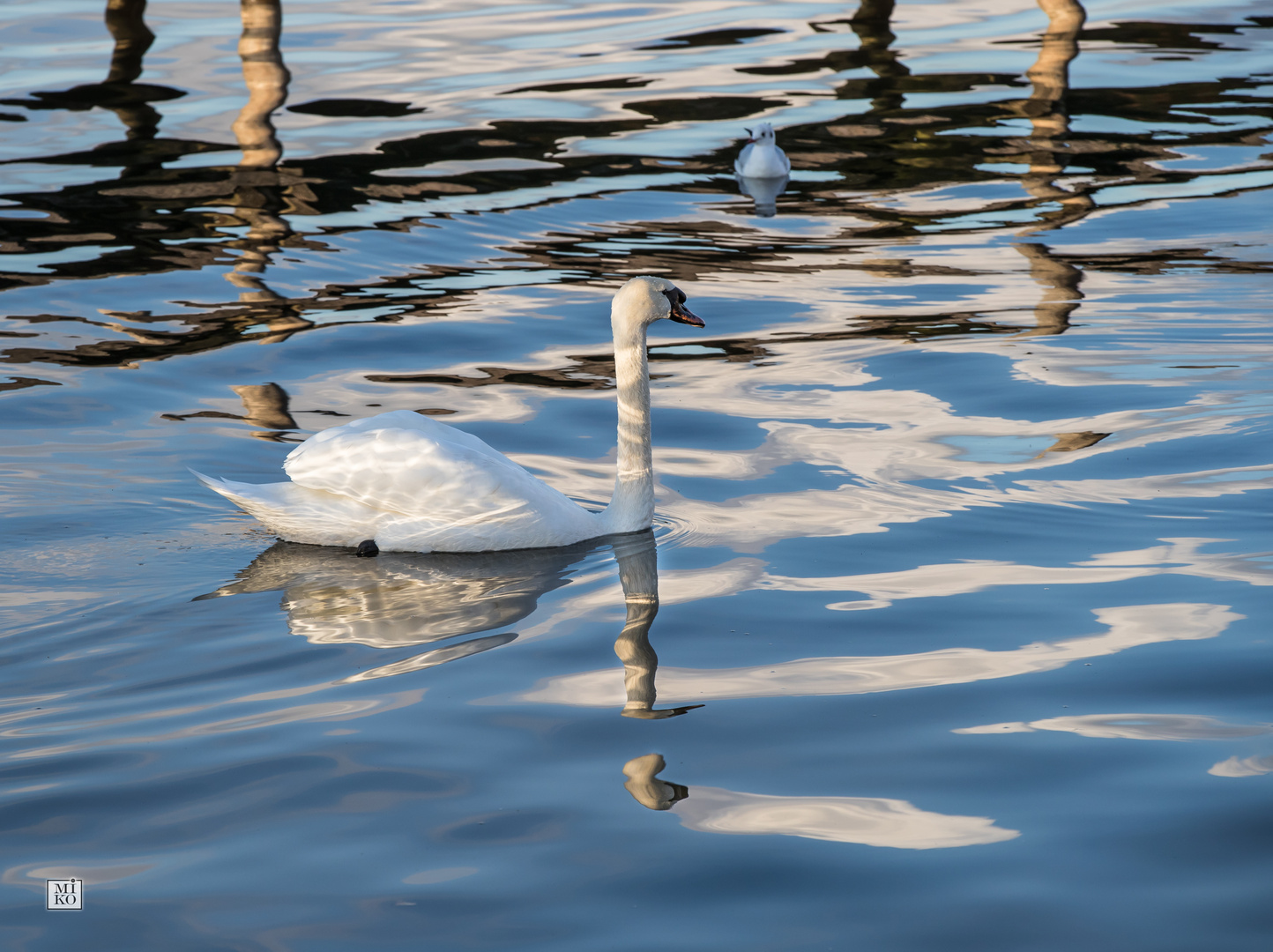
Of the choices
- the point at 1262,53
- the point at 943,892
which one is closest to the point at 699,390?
the point at 943,892

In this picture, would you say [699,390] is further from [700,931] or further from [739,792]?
[700,931]

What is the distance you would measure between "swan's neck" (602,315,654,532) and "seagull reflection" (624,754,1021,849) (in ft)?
8.48

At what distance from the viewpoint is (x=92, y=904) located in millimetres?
4074

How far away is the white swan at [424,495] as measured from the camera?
22.2 ft

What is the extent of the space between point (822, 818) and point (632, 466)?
2.93m

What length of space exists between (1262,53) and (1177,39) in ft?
5.06

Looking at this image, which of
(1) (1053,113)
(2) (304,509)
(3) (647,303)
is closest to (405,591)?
(2) (304,509)

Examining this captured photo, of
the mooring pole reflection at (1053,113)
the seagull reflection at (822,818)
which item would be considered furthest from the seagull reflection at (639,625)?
the mooring pole reflection at (1053,113)

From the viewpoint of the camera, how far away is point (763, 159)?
51.6ft

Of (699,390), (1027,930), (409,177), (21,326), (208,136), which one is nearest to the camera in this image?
(1027,930)

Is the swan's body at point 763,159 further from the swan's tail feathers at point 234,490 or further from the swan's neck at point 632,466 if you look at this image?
the swan's tail feathers at point 234,490

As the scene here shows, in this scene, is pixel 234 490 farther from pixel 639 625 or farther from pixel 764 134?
pixel 764 134

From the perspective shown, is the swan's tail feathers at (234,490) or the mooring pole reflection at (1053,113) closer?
the swan's tail feathers at (234,490)

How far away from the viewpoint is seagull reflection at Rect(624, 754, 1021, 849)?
434 cm
